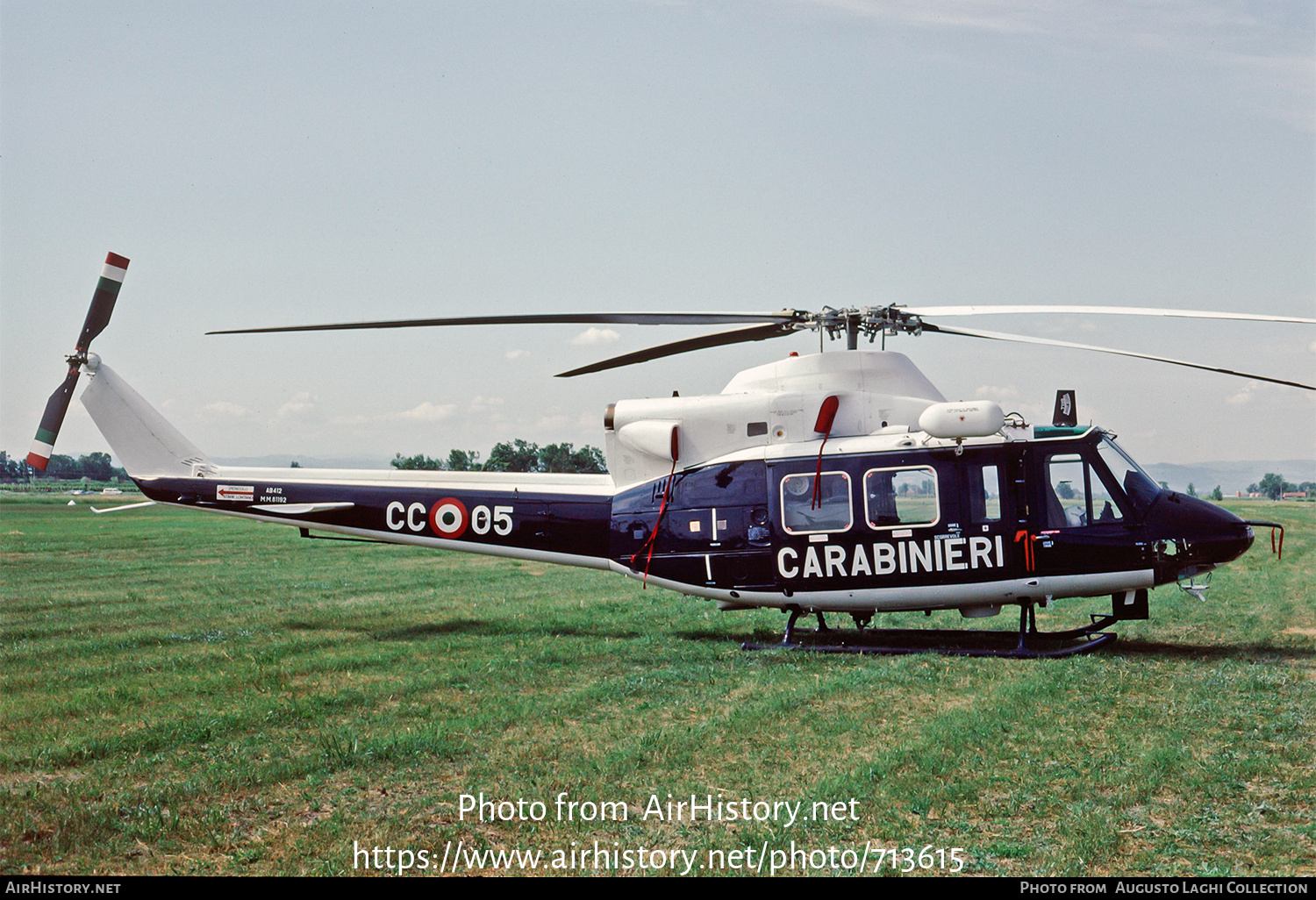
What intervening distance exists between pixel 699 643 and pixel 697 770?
483cm

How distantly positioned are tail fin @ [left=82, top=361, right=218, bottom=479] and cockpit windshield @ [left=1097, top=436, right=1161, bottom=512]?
1161 centimetres

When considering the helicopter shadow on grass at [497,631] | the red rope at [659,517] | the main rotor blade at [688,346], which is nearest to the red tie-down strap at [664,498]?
the red rope at [659,517]

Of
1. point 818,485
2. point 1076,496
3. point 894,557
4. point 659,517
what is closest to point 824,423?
point 818,485

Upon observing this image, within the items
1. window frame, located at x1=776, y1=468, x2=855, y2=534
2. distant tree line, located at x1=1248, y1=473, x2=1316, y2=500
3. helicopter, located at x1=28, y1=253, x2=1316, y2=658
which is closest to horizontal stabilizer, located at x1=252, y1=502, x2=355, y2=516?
helicopter, located at x1=28, y1=253, x2=1316, y2=658

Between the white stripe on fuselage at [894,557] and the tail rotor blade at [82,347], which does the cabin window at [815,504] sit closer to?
the white stripe on fuselage at [894,557]

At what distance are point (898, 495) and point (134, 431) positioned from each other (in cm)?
1063

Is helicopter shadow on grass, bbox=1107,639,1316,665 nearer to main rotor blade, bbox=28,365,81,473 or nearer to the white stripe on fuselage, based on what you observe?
the white stripe on fuselage

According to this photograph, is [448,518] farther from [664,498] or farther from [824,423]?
[824,423]

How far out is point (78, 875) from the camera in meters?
4.94

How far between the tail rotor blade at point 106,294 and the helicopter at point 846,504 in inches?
80.8

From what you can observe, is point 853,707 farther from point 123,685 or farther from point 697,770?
point 123,685

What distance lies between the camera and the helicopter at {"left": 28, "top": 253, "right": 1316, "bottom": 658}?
1036 cm

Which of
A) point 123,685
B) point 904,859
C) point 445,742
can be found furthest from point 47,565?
point 904,859

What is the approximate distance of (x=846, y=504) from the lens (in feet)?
35.3
